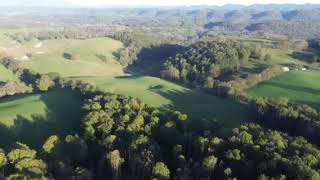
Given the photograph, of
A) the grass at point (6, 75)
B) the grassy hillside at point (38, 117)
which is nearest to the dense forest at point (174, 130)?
the grassy hillside at point (38, 117)

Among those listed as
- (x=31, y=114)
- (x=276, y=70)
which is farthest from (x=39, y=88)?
(x=276, y=70)

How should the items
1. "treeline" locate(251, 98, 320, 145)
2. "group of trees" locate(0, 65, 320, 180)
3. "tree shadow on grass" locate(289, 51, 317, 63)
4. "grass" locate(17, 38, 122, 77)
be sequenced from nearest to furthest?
"group of trees" locate(0, 65, 320, 180), "treeline" locate(251, 98, 320, 145), "grass" locate(17, 38, 122, 77), "tree shadow on grass" locate(289, 51, 317, 63)

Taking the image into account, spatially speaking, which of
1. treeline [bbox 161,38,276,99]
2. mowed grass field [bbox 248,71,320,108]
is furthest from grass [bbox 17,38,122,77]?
mowed grass field [bbox 248,71,320,108]

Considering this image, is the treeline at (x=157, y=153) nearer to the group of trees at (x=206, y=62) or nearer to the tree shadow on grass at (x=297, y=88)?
the tree shadow on grass at (x=297, y=88)

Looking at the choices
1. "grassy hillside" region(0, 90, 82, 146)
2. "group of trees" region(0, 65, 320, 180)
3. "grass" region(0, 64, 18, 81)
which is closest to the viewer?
"group of trees" region(0, 65, 320, 180)

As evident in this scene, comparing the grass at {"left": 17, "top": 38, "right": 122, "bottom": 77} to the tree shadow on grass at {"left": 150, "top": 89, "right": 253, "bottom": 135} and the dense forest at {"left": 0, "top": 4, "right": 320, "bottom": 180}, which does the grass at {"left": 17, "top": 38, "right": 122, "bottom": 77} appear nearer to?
the dense forest at {"left": 0, "top": 4, "right": 320, "bottom": 180}

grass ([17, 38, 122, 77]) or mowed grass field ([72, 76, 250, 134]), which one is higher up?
mowed grass field ([72, 76, 250, 134])
